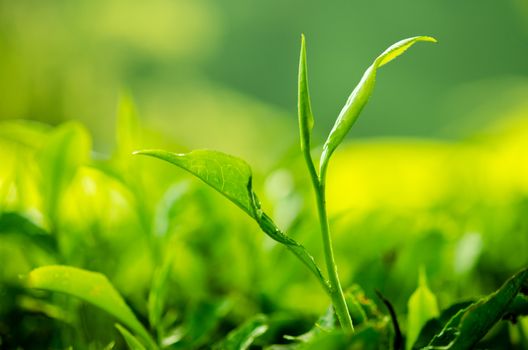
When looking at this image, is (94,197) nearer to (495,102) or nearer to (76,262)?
(76,262)

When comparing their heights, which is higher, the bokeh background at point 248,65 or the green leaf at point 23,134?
the green leaf at point 23,134

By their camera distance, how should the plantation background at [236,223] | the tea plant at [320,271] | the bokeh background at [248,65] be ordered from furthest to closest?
1. the bokeh background at [248,65]
2. the plantation background at [236,223]
3. the tea plant at [320,271]

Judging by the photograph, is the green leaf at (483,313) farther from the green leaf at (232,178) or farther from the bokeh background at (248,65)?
the bokeh background at (248,65)

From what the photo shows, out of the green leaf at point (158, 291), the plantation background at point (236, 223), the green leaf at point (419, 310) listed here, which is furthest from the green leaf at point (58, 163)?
the green leaf at point (419, 310)

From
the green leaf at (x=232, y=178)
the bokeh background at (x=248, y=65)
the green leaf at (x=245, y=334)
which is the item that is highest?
the green leaf at (x=232, y=178)

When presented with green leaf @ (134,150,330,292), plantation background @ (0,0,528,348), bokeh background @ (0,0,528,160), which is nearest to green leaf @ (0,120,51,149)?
plantation background @ (0,0,528,348)

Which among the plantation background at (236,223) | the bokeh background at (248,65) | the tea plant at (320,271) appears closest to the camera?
the tea plant at (320,271)

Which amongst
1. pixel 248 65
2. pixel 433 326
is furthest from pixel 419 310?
pixel 248 65

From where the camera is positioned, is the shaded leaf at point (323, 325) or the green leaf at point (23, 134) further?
the green leaf at point (23, 134)
